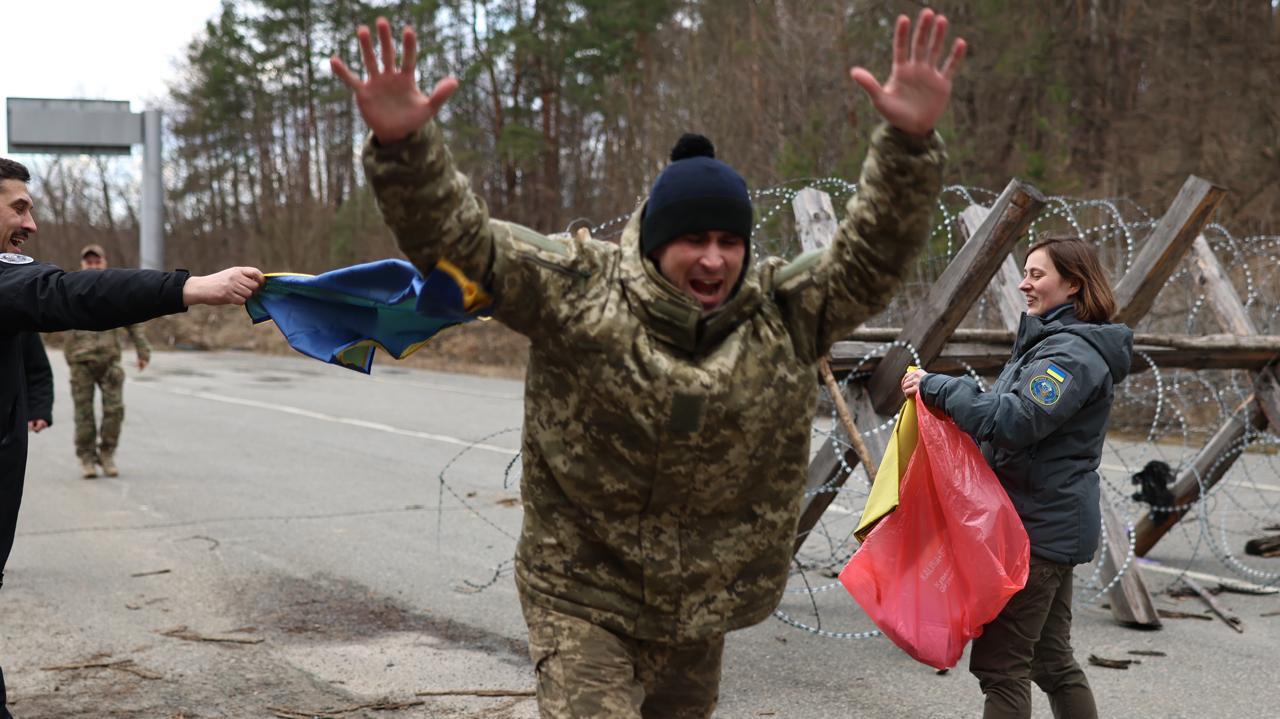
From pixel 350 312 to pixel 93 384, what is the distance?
26.3 ft

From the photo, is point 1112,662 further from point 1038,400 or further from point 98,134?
point 98,134

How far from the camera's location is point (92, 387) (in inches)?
413

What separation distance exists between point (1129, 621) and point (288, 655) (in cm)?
387

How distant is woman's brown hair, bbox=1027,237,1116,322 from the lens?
12.9ft

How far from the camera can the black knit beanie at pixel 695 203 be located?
8.52 feet

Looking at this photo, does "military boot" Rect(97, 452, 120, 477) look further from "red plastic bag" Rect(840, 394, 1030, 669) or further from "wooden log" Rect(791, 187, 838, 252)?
"red plastic bag" Rect(840, 394, 1030, 669)

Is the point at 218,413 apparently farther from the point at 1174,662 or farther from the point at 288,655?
the point at 1174,662

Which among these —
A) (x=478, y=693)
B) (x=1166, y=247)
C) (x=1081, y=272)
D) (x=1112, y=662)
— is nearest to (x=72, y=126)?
(x=478, y=693)

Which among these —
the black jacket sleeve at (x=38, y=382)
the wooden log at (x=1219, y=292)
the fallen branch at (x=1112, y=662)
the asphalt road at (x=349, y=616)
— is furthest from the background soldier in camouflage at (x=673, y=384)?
the wooden log at (x=1219, y=292)

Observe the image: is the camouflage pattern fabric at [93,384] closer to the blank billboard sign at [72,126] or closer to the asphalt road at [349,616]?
the asphalt road at [349,616]

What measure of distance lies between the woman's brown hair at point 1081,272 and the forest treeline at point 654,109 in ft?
24.2

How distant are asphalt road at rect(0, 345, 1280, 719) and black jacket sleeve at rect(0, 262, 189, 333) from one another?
184 centimetres

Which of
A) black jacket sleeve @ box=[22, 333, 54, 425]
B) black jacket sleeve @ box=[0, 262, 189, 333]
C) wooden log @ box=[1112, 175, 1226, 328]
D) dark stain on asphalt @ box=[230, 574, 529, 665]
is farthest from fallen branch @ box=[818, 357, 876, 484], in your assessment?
black jacket sleeve @ box=[22, 333, 54, 425]

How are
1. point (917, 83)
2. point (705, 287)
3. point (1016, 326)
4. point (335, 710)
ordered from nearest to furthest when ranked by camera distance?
point (917, 83), point (705, 287), point (335, 710), point (1016, 326)
